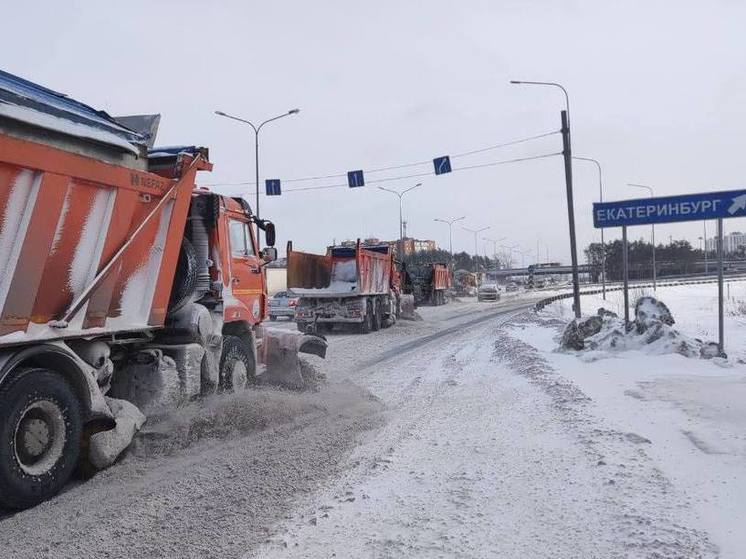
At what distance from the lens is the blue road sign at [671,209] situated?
11.7 metres

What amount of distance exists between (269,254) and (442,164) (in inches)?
748

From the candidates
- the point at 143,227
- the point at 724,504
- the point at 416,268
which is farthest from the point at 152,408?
the point at 416,268

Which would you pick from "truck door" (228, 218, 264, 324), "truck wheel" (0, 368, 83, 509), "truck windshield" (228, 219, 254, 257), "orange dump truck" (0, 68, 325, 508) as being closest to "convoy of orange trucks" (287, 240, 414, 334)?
"truck door" (228, 218, 264, 324)

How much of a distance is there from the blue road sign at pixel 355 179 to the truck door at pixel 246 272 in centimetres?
2021

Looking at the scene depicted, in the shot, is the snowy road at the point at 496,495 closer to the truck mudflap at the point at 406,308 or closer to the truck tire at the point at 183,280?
the truck tire at the point at 183,280

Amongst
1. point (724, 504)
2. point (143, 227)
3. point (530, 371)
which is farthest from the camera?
point (530, 371)

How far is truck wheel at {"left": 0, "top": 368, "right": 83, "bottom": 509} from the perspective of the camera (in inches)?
180

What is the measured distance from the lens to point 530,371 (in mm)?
11180

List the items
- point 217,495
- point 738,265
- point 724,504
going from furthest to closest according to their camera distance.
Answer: point 738,265
point 217,495
point 724,504

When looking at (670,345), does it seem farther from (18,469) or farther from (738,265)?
(738,265)

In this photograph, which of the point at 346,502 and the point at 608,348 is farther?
the point at 608,348

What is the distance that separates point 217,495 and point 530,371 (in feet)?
23.7

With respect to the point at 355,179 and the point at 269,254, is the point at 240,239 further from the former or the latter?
the point at 355,179

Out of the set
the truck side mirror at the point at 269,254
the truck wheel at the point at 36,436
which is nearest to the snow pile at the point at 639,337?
the truck side mirror at the point at 269,254
